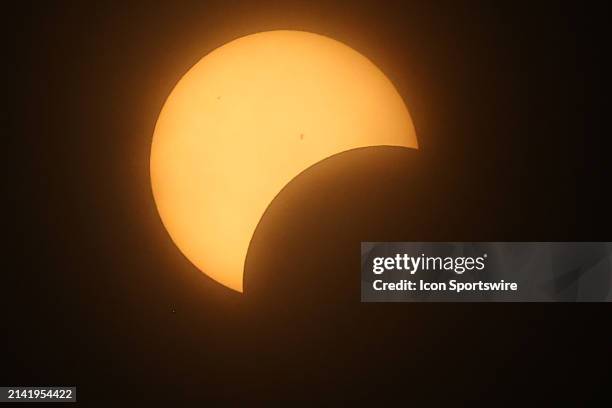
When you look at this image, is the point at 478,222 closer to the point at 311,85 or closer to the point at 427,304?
the point at 427,304

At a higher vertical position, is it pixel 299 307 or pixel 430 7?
pixel 430 7

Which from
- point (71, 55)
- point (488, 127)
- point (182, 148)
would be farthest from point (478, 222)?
point (71, 55)

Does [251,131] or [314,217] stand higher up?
[251,131]

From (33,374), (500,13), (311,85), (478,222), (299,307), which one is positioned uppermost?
(500,13)
